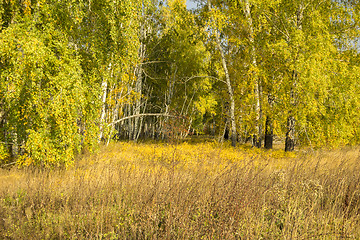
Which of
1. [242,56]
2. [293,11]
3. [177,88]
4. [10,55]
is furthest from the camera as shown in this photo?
[177,88]

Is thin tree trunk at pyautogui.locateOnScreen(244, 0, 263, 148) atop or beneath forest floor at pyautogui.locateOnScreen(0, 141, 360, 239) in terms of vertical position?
atop

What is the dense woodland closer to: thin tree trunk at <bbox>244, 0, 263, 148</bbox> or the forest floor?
thin tree trunk at <bbox>244, 0, 263, 148</bbox>

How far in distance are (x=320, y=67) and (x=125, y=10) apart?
321 inches

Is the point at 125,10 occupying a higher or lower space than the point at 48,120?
higher

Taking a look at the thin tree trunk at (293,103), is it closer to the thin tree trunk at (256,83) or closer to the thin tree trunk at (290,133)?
the thin tree trunk at (290,133)

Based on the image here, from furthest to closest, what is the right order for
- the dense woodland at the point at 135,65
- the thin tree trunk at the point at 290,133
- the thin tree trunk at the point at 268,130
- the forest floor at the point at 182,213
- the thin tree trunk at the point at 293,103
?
A: the thin tree trunk at the point at 268,130, the thin tree trunk at the point at 290,133, the thin tree trunk at the point at 293,103, the dense woodland at the point at 135,65, the forest floor at the point at 182,213

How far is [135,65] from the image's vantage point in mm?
10898

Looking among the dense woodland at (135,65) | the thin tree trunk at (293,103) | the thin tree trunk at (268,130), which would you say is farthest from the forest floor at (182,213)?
the thin tree trunk at (268,130)

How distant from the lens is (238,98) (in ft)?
43.3

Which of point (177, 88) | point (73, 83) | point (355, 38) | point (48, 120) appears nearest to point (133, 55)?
point (73, 83)

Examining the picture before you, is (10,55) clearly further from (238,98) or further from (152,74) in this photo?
(152,74)

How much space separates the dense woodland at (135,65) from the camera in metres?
6.50

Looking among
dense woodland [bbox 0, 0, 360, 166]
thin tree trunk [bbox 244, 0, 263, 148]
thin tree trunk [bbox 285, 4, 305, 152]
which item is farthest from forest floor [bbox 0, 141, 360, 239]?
thin tree trunk [bbox 244, 0, 263, 148]

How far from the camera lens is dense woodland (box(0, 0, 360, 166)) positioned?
256 inches
